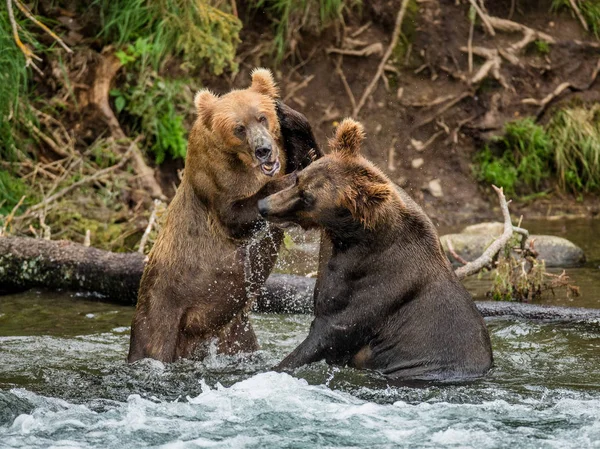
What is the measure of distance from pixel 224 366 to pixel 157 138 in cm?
606

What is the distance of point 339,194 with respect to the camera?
20.4 feet

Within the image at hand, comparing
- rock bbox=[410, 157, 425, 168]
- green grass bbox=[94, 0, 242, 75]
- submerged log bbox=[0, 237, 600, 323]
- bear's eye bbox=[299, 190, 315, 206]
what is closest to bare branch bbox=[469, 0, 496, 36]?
rock bbox=[410, 157, 425, 168]

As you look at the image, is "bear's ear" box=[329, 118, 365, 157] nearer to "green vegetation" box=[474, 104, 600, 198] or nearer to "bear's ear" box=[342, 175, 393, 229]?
"bear's ear" box=[342, 175, 393, 229]

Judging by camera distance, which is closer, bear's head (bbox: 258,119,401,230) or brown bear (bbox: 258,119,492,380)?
bear's head (bbox: 258,119,401,230)

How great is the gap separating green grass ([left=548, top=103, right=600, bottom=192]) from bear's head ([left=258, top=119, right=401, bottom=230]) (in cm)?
786

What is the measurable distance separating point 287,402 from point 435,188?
798cm

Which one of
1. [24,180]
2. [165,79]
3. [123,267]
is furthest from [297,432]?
[165,79]

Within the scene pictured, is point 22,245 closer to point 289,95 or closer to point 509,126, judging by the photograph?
point 289,95

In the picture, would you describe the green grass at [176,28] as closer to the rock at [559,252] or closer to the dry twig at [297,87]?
the dry twig at [297,87]

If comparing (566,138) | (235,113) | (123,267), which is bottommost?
(123,267)

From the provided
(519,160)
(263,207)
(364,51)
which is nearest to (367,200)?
(263,207)

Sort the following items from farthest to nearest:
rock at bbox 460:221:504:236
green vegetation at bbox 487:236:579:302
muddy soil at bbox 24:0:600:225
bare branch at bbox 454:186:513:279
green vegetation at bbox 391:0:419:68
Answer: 1. green vegetation at bbox 391:0:419:68
2. muddy soil at bbox 24:0:600:225
3. rock at bbox 460:221:504:236
4. green vegetation at bbox 487:236:579:302
5. bare branch at bbox 454:186:513:279

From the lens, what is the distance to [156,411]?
6.13 m

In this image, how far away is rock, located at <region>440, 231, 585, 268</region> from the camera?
36.2ft
